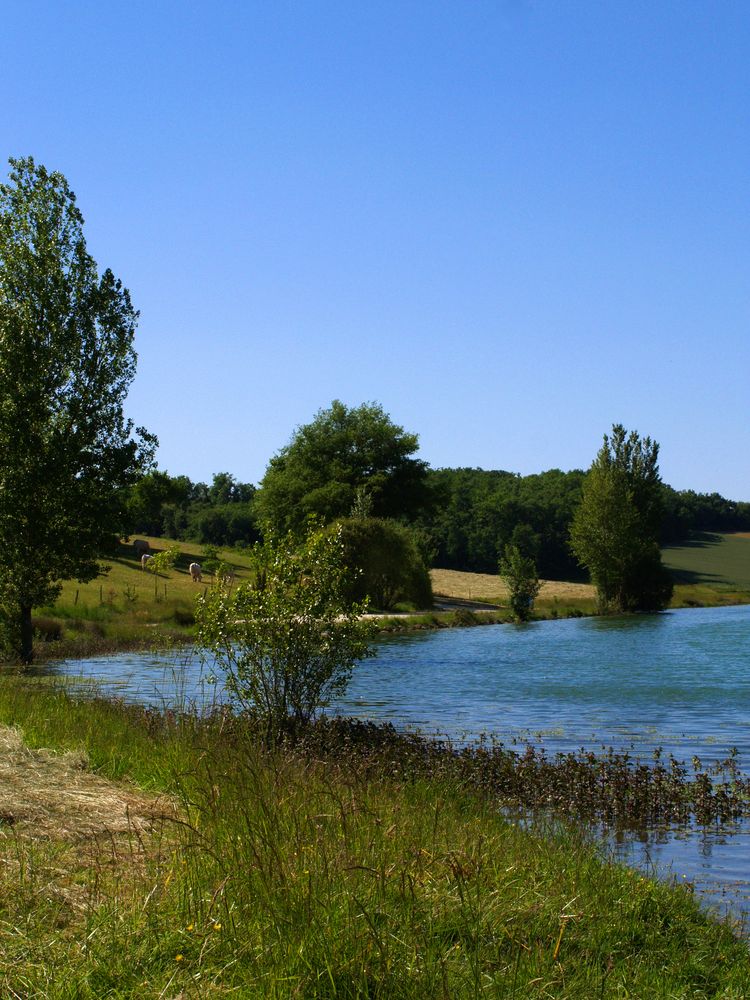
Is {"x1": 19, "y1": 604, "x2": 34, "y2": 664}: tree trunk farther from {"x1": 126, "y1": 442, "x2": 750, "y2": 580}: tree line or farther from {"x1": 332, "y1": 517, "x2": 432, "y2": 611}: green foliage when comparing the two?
{"x1": 126, "y1": 442, "x2": 750, "y2": 580}: tree line

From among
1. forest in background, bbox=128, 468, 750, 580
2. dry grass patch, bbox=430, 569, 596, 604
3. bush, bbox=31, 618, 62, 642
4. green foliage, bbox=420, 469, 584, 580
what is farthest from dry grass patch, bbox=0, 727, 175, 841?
green foliage, bbox=420, 469, 584, 580

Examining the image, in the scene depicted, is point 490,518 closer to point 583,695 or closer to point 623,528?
point 623,528

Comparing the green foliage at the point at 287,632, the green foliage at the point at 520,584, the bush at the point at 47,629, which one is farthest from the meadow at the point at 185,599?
the green foliage at the point at 520,584

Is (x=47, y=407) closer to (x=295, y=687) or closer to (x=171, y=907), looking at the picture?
(x=295, y=687)

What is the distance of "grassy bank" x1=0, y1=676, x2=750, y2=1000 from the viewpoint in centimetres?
448

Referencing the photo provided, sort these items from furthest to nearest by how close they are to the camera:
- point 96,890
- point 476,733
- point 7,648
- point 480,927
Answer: point 7,648, point 476,733, point 96,890, point 480,927

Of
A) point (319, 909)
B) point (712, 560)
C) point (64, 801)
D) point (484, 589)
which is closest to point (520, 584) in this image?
point (484, 589)

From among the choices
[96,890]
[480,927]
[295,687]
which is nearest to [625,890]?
[480,927]

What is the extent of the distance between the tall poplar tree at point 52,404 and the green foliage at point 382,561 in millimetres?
27986

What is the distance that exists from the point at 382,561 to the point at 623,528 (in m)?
24.9

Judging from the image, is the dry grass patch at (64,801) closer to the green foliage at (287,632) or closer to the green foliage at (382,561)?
the green foliage at (287,632)

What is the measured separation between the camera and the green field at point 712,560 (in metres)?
96.3

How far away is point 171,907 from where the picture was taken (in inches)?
202

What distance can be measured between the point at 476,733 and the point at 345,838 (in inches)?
470
